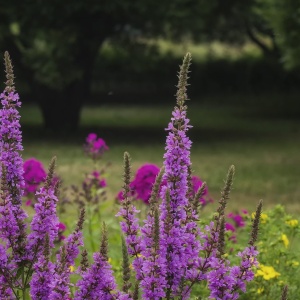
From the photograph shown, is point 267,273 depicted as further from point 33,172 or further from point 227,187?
point 33,172

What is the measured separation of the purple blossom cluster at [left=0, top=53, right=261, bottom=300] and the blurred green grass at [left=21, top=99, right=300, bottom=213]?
Answer: 14.2 feet

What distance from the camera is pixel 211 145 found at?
20.2 metres

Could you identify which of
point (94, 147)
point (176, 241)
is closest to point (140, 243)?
point (176, 241)

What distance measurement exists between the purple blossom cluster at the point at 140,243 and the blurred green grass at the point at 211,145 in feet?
14.2

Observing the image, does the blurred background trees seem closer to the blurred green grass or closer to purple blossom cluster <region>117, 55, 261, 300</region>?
the blurred green grass

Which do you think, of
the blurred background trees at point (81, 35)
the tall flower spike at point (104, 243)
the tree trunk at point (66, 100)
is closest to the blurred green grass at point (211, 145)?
the tree trunk at point (66, 100)

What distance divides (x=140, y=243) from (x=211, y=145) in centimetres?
1694

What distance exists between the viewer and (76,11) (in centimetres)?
1905

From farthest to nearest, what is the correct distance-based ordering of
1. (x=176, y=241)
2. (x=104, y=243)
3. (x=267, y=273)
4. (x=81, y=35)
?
(x=81, y=35)
(x=267, y=273)
(x=176, y=241)
(x=104, y=243)

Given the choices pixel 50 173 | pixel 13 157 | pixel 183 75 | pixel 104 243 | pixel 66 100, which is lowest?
pixel 104 243

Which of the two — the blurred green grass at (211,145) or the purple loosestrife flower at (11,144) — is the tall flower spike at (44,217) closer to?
the purple loosestrife flower at (11,144)

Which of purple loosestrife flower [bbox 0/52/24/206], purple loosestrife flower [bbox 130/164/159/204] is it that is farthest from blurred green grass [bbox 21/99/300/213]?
purple loosestrife flower [bbox 0/52/24/206]

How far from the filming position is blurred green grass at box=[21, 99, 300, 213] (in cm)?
1410

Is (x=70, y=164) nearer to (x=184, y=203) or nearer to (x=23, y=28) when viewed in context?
(x=23, y=28)
